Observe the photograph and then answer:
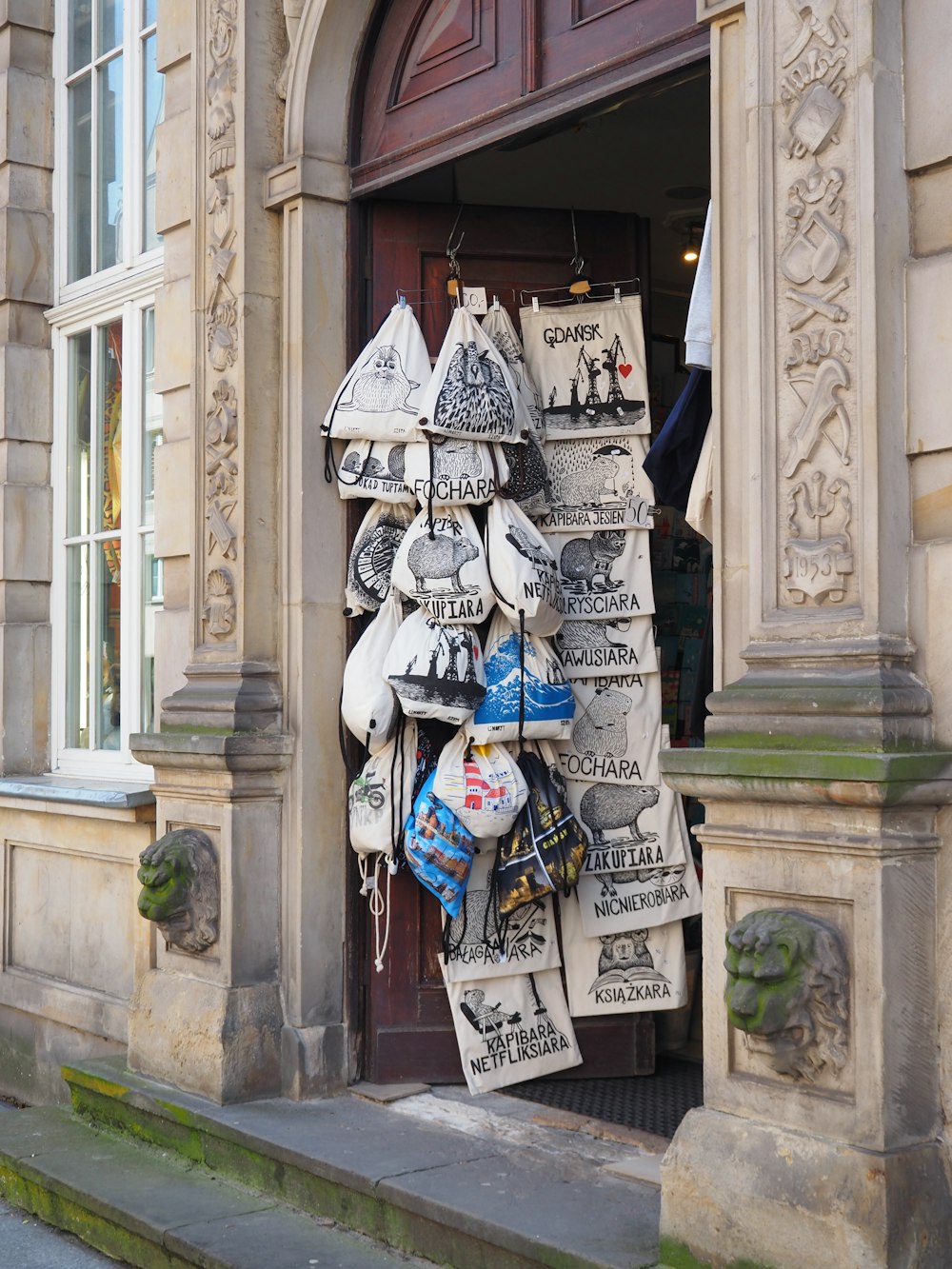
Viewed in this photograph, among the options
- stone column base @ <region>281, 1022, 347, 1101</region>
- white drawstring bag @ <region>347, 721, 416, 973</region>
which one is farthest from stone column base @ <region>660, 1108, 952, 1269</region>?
stone column base @ <region>281, 1022, 347, 1101</region>

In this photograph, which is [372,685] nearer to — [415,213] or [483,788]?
[483,788]

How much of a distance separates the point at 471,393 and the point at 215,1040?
244cm

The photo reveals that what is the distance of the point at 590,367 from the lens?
568 centimetres

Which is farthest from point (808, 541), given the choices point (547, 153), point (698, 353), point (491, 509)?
point (547, 153)

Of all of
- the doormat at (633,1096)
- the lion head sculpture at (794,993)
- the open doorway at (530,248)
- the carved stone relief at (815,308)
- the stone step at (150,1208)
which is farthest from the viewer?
the open doorway at (530,248)

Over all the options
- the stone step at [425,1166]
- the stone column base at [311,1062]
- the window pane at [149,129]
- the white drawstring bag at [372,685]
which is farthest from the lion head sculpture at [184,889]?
the window pane at [149,129]

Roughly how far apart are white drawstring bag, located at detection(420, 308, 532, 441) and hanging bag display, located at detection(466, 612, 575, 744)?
0.66m

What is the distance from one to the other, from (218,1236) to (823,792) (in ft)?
7.82

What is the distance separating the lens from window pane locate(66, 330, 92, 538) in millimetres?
7582

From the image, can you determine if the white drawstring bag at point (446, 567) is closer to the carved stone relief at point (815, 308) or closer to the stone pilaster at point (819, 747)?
the stone pilaster at point (819, 747)

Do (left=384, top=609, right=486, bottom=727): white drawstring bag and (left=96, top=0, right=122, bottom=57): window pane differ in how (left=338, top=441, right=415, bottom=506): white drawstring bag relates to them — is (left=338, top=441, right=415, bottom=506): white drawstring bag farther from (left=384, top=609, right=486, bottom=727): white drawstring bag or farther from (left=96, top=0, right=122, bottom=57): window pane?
(left=96, top=0, right=122, bottom=57): window pane

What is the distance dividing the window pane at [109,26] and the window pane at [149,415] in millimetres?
1454

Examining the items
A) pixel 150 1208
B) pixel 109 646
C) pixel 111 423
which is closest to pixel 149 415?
pixel 111 423

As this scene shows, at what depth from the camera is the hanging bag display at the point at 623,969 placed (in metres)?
5.52
